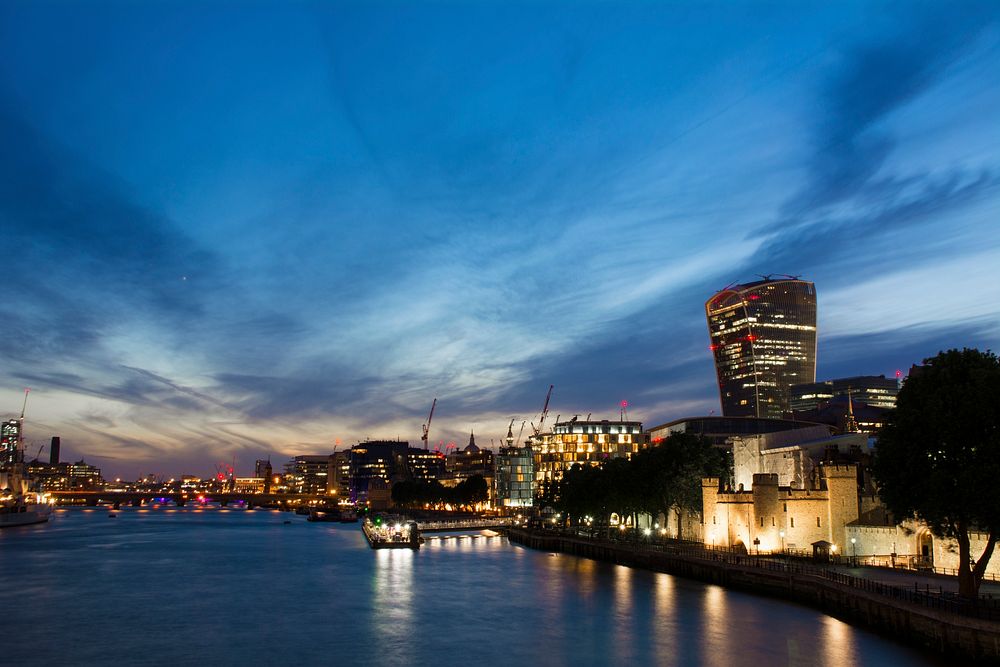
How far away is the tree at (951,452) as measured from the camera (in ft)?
149

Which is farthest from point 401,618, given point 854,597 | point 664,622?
point 854,597

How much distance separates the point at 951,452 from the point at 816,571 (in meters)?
21.3

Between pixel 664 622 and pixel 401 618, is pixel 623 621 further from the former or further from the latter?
pixel 401 618

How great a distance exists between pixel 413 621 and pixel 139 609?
84.2 ft

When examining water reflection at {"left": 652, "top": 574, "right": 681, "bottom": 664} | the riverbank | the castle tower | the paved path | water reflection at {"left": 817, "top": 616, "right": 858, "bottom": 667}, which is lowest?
water reflection at {"left": 652, "top": 574, "right": 681, "bottom": 664}

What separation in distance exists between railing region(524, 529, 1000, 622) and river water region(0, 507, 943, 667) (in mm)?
2946

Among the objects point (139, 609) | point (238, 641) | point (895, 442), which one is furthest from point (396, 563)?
point (895, 442)

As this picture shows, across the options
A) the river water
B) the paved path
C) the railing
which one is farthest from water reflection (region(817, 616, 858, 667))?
the paved path

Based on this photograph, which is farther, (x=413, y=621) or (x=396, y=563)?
(x=396, y=563)

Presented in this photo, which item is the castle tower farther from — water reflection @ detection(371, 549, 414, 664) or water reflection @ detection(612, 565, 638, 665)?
water reflection @ detection(371, 549, 414, 664)

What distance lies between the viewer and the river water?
50781 mm

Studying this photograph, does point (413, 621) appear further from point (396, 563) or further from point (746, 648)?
Result: point (396, 563)

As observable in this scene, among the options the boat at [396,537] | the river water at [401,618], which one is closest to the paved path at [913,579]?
the river water at [401,618]

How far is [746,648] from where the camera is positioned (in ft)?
164
